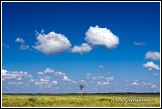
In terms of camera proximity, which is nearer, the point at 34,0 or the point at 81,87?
the point at 34,0

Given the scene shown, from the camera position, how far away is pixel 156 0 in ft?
117

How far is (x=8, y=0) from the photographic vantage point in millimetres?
37406

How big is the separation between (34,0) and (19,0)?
1.52 m

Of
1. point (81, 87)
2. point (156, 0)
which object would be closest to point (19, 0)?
point (156, 0)

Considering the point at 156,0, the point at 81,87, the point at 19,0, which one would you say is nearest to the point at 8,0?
the point at 19,0

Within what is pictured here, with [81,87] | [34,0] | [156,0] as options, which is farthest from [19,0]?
[81,87]

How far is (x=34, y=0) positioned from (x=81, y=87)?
92.3 meters

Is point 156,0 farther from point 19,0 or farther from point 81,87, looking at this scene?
point 81,87

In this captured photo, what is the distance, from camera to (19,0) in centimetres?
3547

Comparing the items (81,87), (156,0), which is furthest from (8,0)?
(81,87)

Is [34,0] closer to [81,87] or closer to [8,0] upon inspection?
[8,0]

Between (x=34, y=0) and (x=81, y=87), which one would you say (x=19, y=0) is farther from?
(x=81, y=87)

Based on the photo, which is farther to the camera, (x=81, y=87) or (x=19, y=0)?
(x=81, y=87)

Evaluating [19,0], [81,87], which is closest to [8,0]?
[19,0]
